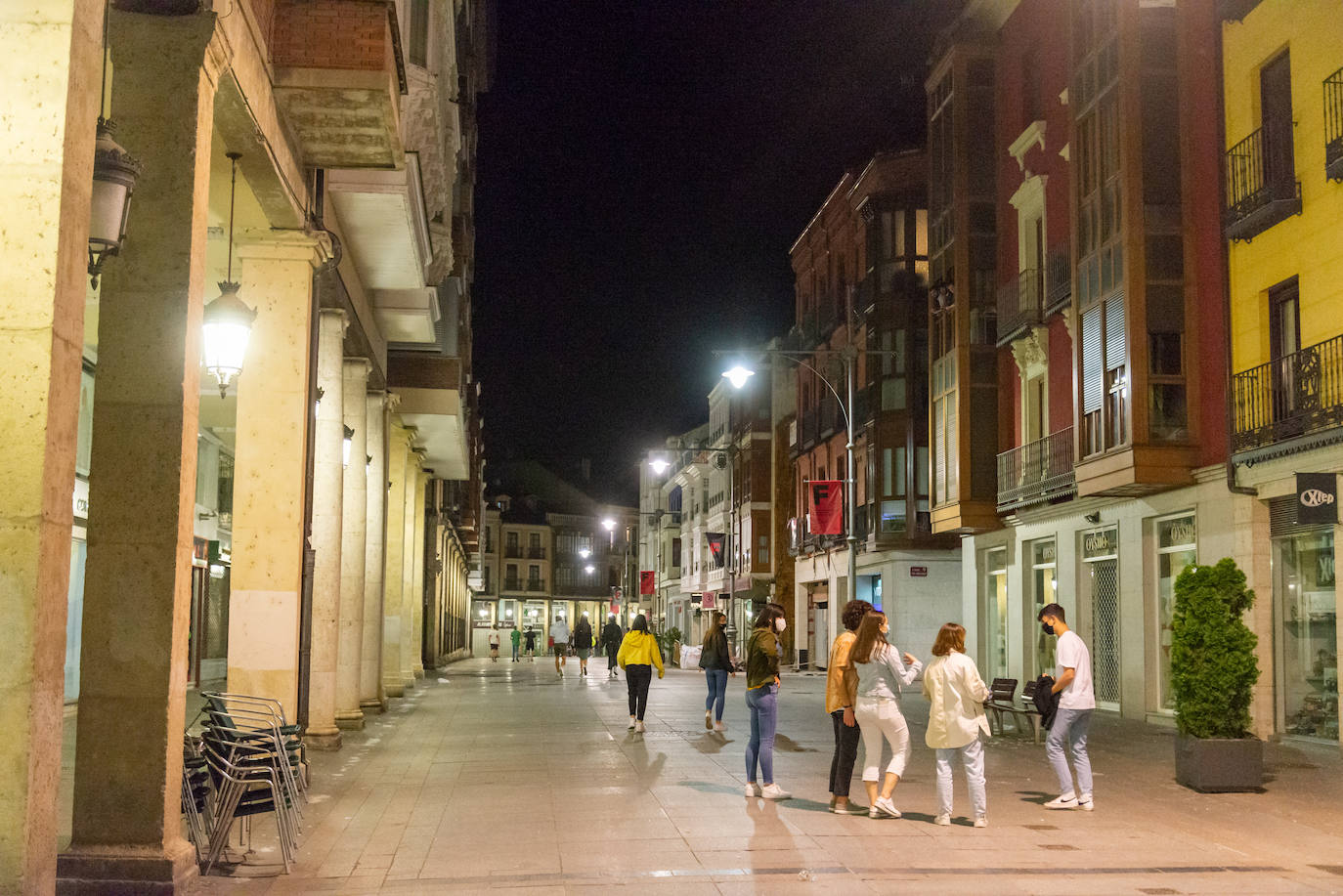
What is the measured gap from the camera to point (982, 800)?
Result: 10.4 meters

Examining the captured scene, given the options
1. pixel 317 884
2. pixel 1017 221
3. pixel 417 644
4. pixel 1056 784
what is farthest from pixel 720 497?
pixel 317 884

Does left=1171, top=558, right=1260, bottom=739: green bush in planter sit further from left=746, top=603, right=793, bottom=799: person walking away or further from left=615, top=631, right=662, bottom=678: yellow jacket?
left=615, top=631, right=662, bottom=678: yellow jacket

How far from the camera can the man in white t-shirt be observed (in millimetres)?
11594

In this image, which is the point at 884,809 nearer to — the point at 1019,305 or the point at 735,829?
the point at 735,829

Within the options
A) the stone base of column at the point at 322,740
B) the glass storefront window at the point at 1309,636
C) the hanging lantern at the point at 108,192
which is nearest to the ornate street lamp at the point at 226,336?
the hanging lantern at the point at 108,192

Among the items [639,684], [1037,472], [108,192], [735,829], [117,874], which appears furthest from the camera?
[1037,472]

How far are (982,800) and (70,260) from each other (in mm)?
7748

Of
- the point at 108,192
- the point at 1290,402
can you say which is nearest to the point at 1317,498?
the point at 1290,402

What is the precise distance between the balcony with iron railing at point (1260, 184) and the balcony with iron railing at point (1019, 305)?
6.51 m

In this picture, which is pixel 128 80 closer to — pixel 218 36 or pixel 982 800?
pixel 218 36

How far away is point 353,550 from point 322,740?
4.39 metres

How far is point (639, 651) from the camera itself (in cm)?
1869

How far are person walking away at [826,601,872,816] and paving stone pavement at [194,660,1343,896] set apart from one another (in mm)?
225

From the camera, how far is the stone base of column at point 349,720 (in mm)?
18266
